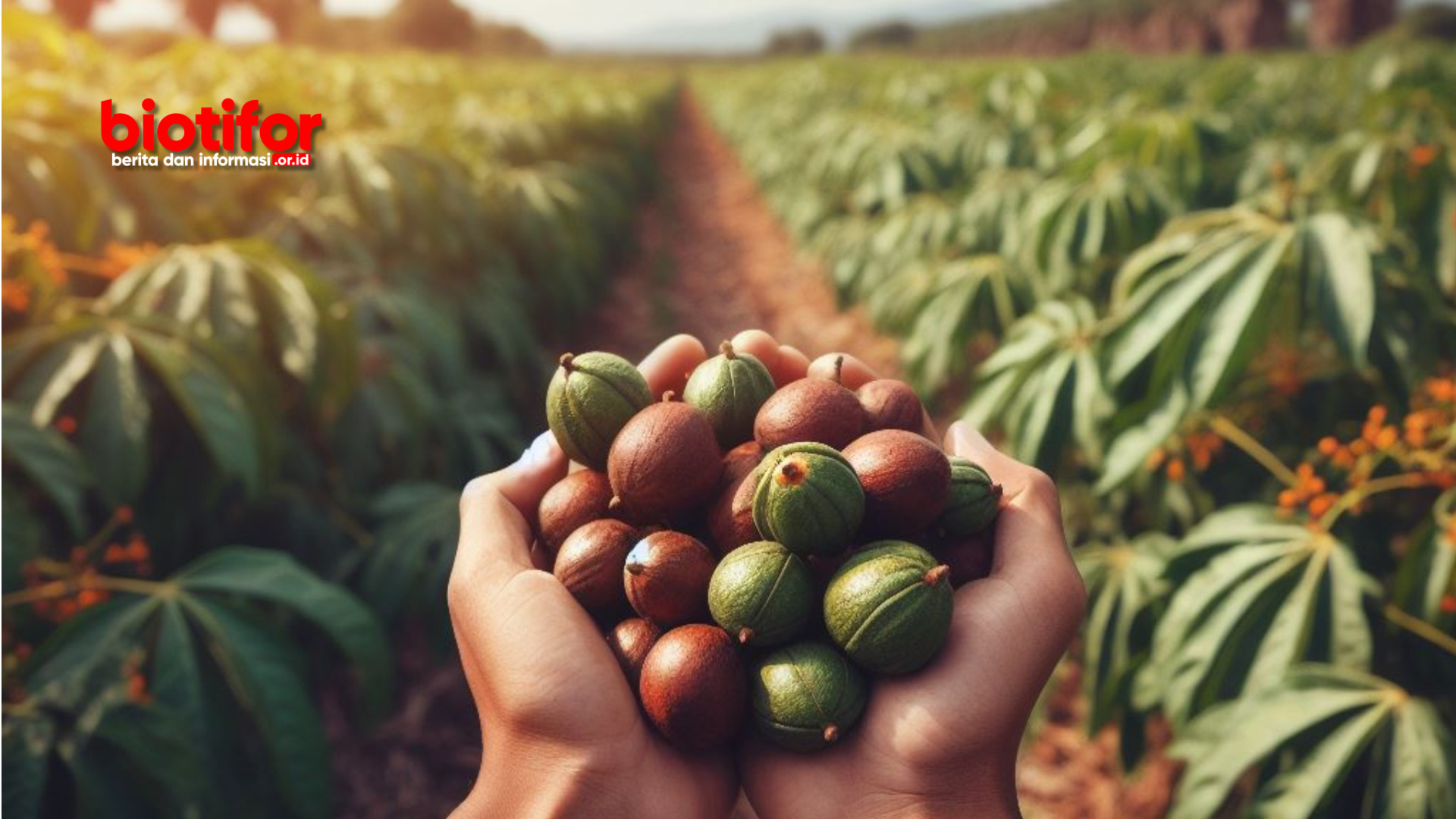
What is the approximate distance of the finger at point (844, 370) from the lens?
6.16 feet

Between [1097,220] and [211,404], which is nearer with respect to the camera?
[211,404]

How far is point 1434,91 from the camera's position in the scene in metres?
3.46

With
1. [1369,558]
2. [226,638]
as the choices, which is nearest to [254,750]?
[226,638]

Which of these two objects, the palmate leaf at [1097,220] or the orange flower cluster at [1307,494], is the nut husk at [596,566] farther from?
the palmate leaf at [1097,220]

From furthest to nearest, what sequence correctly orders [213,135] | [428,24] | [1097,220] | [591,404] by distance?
[428,24] → [213,135] → [1097,220] → [591,404]

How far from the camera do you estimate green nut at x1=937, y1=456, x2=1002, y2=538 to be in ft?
5.10

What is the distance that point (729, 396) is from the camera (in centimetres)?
174

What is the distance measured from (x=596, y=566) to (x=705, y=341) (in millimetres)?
5598

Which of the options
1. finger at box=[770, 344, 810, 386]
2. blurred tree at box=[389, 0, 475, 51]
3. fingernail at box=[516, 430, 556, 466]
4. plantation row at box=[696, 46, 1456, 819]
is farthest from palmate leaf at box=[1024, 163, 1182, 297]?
blurred tree at box=[389, 0, 475, 51]

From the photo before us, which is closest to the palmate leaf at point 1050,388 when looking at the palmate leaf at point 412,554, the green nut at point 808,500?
the green nut at point 808,500

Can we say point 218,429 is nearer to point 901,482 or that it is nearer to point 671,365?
point 671,365

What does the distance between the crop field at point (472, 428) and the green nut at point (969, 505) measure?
81cm

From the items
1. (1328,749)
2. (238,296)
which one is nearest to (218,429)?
(238,296)

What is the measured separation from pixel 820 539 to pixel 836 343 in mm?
5550
